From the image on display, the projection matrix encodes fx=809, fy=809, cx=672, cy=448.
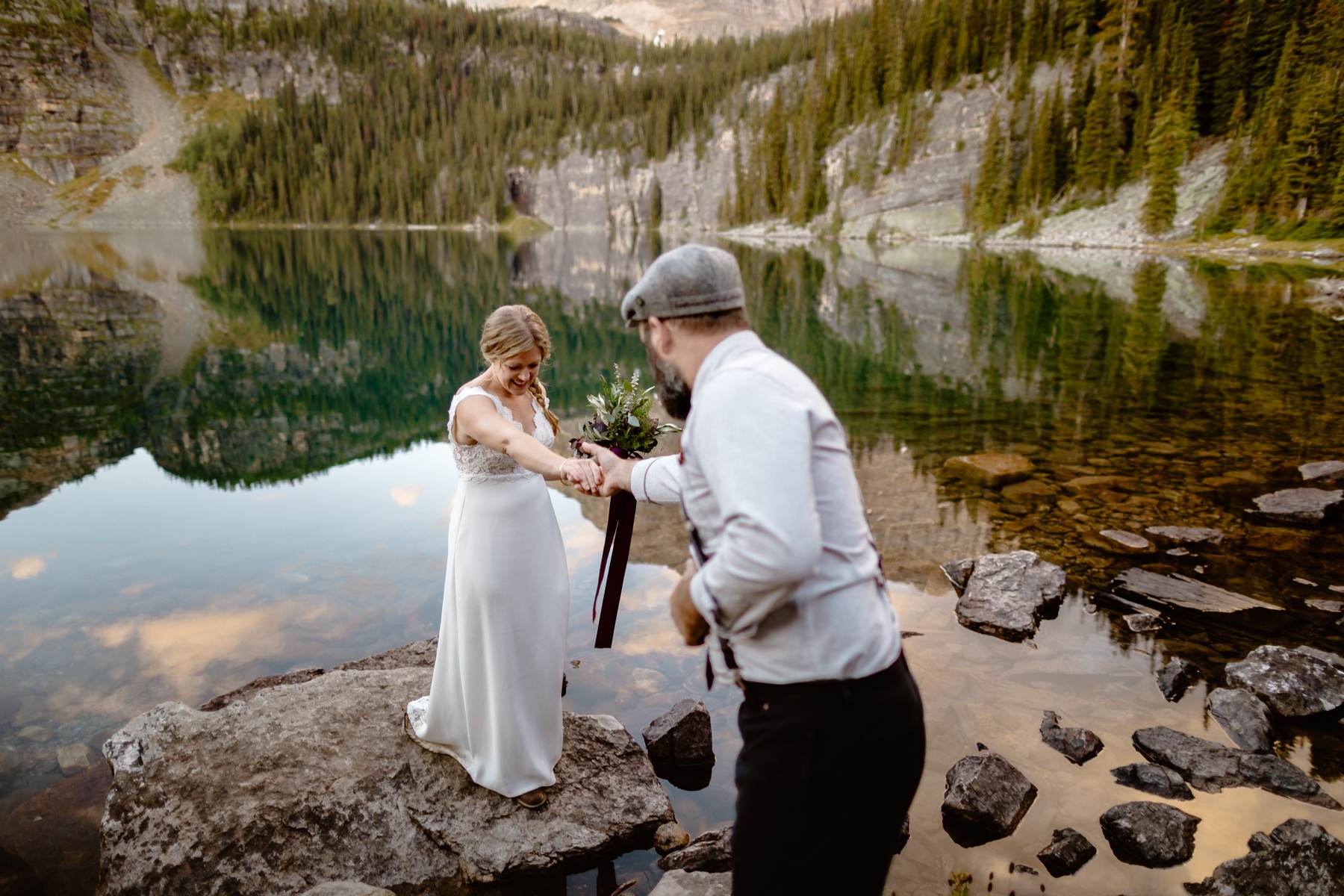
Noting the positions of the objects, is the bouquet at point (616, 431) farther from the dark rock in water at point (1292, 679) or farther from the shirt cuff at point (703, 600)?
the dark rock in water at point (1292, 679)

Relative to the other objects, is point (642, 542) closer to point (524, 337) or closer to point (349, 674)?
point (349, 674)

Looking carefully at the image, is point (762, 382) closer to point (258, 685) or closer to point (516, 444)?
point (516, 444)

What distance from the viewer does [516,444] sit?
521cm

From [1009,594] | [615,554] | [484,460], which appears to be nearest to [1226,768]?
[1009,594]

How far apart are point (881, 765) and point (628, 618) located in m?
7.57

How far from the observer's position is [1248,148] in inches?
2726

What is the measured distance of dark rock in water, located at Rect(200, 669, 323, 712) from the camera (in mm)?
7688

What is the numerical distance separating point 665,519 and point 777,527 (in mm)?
11668

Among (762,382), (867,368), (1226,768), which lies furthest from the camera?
(867,368)

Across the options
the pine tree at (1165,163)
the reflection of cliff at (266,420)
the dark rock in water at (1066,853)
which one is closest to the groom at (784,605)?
the dark rock in water at (1066,853)

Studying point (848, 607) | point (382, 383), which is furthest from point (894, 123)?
point (848, 607)

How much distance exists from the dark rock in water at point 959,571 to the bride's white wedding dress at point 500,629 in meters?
6.39

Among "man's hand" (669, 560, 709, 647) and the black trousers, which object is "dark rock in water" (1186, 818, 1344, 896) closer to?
the black trousers

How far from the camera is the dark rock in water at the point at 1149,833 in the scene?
553 centimetres
